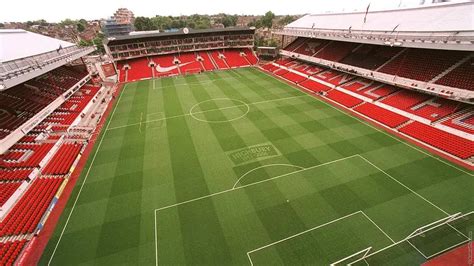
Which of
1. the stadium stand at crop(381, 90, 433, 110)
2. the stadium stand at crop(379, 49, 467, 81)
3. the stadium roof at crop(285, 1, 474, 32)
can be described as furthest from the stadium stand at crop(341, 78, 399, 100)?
the stadium roof at crop(285, 1, 474, 32)

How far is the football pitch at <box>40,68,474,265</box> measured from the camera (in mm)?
13805

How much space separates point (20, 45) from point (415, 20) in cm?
5642

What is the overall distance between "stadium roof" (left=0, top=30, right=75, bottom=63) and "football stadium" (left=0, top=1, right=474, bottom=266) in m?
0.32

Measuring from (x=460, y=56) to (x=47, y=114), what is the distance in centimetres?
5366

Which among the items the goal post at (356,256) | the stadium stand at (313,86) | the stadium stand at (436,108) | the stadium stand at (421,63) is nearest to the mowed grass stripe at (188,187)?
the goal post at (356,256)

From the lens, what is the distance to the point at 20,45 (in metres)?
30.9

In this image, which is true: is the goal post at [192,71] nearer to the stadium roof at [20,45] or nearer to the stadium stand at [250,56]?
the stadium stand at [250,56]

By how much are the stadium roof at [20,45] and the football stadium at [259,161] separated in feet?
1.04

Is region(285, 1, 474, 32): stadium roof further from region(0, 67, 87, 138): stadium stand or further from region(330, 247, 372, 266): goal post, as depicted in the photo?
region(0, 67, 87, 138): stadium stand

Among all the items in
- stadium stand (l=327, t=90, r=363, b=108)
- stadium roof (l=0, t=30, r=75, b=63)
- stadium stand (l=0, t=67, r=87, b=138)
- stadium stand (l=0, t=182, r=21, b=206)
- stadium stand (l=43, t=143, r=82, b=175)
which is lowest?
stadium stand (l=327, t=90, r=363, b=108)

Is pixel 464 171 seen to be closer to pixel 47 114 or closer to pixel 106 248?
pixel 106 248

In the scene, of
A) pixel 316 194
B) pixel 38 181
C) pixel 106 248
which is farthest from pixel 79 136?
pixel 316 194

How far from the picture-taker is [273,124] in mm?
29219

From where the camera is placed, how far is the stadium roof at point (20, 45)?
26797 mm
